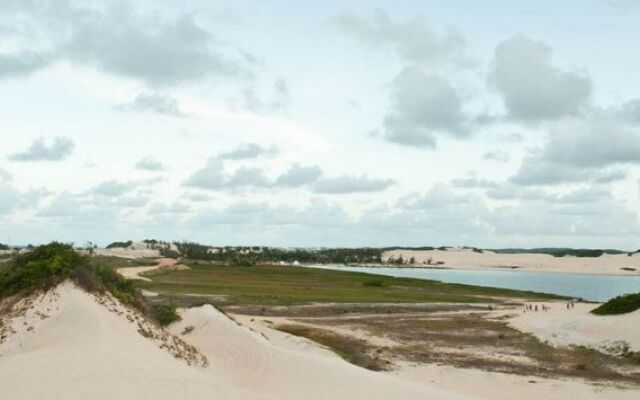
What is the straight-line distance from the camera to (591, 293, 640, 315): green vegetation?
4403 centimetres

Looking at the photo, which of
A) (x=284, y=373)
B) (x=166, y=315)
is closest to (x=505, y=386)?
(x=284, y=373)

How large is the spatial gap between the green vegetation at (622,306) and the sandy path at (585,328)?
94 centimetres

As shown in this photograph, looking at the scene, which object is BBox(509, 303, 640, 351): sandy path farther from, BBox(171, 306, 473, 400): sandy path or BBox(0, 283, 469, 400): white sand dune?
BBox(0, 283, 469, 400): white sand dune

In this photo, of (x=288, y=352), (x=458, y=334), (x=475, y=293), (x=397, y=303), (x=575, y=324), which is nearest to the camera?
(x=288, y=352)

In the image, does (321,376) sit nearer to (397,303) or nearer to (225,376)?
(225,376)

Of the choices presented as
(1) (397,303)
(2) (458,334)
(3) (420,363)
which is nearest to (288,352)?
(3) (420,363)

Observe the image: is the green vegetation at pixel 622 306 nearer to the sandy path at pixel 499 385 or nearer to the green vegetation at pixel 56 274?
the sandy path at pixel 499 385

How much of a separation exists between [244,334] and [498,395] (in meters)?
10.6

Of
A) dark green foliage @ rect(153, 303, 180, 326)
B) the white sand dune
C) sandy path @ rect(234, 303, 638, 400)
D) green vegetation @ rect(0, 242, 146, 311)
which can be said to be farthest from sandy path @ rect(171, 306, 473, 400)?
green vegetation @ rect(0, 242, 146, 311)

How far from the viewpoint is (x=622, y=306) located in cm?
4494

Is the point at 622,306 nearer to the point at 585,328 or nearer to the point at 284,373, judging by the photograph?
the point at 585,328

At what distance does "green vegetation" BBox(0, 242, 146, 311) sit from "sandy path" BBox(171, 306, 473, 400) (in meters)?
3.94

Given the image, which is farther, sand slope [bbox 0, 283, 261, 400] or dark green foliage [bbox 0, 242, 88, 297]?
dark green foliage [bbox 0, 242, 88, 297]

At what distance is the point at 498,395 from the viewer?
74.4 feet
